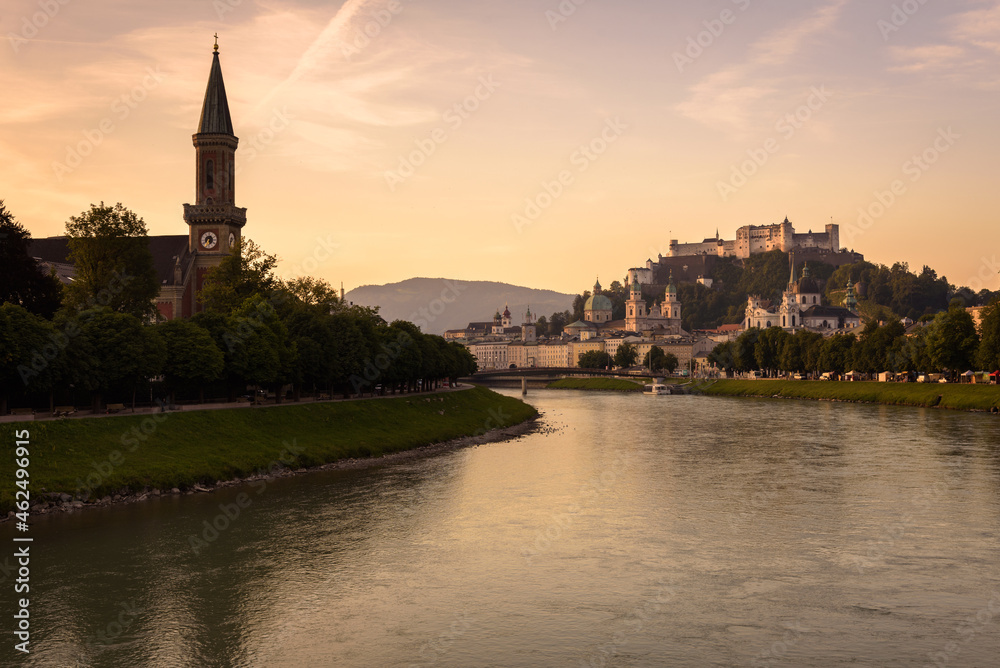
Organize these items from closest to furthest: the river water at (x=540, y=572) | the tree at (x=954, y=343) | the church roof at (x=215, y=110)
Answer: the river water at (x=540, y=572) < the church roof at (x=215, y=110) < the tree at (x=954, y=343)

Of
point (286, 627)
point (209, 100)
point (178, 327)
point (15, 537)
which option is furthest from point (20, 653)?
point (209, 100)

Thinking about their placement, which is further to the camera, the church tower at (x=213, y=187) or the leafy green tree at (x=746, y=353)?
the leafy green tree at (x=746, y=353)

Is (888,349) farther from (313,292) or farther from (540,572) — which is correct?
(540,572)

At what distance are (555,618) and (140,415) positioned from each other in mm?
36276

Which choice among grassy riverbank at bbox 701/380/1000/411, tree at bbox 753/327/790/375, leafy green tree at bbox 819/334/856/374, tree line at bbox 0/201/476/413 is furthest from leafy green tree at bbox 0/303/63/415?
tree at bbox 753/327/790/375

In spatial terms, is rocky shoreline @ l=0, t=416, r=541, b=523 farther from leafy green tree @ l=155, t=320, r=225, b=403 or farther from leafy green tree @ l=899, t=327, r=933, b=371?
leafy green tree @ l=899, t=327, r=933, b=371

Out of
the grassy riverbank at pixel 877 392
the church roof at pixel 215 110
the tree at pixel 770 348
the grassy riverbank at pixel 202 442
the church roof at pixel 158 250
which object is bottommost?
the grassy riverbank at pixel 202 442

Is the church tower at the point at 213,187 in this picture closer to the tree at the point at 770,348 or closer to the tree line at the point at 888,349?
the tree line at the point at 888,349

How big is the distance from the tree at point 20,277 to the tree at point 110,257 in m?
9.01

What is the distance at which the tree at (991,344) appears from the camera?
338 ft

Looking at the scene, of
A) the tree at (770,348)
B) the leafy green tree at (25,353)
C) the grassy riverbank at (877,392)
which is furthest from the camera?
the tree at (770,348)

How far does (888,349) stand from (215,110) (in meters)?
95.5

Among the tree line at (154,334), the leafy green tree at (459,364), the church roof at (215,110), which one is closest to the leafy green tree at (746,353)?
the leafy green tree at (459,364)

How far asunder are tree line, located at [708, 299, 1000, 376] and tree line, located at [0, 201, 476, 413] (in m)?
62.9
